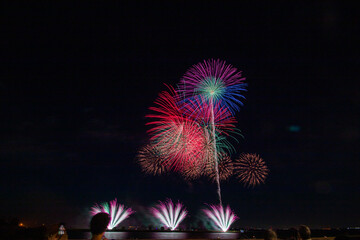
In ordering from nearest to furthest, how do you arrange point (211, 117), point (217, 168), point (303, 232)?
point (303, 232), point (211, 117), point (217, 168)

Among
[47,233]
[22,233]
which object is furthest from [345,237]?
[22,233]

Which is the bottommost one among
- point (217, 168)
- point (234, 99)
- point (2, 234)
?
point (2, 234)

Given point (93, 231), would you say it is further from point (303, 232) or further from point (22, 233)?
point (303, 232)

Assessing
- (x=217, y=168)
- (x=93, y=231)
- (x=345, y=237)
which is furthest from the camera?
(x=217, y=168)

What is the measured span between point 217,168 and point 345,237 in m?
32.3

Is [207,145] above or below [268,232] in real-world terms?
above

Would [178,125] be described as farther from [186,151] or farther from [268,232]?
[268,232]

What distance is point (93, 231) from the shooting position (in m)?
4.55

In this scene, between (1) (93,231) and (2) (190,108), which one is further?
(2) (190,108)

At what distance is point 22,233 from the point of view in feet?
17.8

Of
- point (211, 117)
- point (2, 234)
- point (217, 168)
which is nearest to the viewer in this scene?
point (2, 234)

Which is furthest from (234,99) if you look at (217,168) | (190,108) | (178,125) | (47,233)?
(47,233)

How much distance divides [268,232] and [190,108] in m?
25.9

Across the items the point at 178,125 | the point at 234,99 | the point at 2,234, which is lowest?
the point at 2,234
